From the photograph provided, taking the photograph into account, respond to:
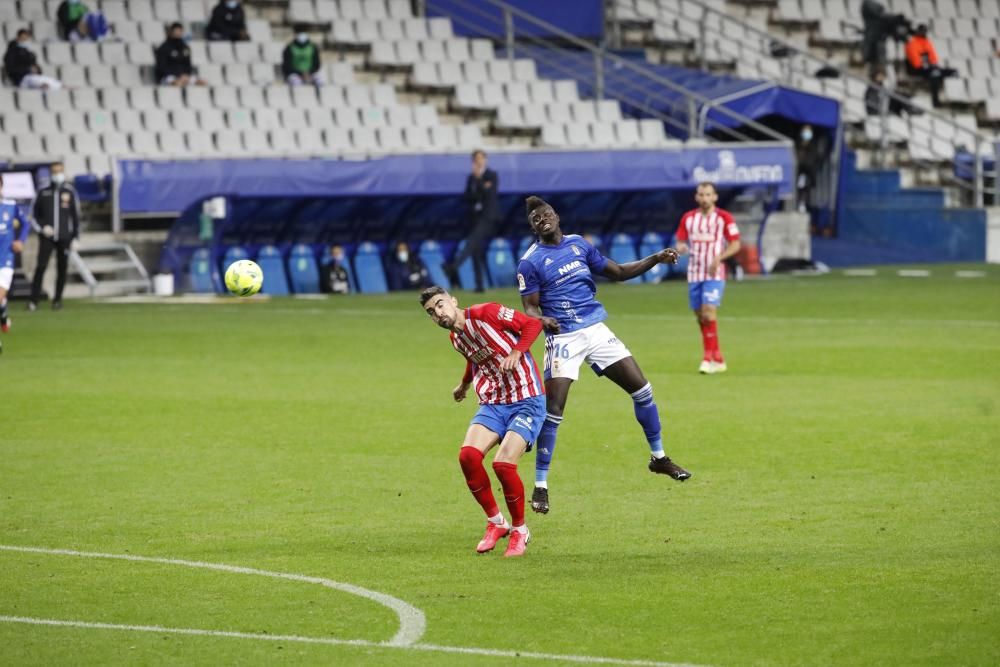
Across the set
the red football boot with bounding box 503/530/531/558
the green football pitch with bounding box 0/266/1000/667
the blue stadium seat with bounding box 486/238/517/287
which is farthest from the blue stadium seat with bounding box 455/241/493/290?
the red football boot with bounding box 503/530/531/558

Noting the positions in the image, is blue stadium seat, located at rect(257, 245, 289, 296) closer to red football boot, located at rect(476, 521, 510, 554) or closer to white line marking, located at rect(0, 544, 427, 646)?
white line marking, located at rect(0, 544, 427, 646)

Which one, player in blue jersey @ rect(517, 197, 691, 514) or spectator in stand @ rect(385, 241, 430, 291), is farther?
spectator in stand @ rect(385, 241, 430, 291)

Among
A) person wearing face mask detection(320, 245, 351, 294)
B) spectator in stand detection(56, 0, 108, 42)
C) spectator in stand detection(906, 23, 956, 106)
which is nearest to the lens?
person wearing face mask detection(320, 245, 351, 294)

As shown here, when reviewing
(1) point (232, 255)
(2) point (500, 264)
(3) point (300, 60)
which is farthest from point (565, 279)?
(3) point (300, 60)

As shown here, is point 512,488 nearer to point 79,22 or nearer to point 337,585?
point 337,585

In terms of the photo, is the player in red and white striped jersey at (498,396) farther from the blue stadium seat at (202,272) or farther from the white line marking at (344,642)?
the blue stadium seat at (202,272)

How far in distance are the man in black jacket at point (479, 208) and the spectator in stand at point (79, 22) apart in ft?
25.3

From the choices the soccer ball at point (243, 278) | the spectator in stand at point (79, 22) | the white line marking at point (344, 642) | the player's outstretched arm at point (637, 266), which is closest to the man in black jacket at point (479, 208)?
the spectator in stand at point (79, 22)

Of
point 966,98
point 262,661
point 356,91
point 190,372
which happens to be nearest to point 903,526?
point 262,661

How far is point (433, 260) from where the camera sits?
1249 inches

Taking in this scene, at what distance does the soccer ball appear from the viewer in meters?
11.9

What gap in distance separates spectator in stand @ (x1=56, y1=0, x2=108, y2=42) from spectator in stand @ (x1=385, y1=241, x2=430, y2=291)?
6.90 m

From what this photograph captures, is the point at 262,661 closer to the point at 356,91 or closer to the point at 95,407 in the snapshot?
the point at 95,407

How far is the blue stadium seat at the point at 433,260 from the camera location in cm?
3158
